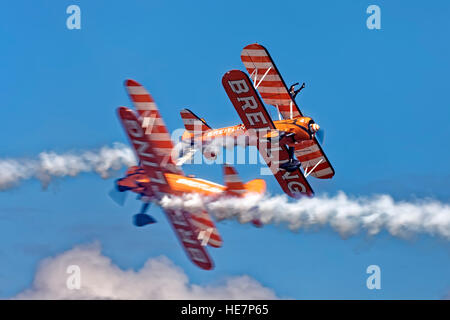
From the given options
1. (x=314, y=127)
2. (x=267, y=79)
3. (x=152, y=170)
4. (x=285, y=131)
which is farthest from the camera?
(x=267, y=79)

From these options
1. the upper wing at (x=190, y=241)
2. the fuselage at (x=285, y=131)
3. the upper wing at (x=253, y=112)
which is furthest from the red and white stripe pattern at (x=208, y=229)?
the upper wing at (x=253, y=112)

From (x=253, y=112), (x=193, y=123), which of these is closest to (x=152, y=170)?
(x=253, y=112)

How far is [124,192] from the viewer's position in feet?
129

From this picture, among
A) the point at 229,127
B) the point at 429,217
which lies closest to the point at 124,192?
the point at 229,127

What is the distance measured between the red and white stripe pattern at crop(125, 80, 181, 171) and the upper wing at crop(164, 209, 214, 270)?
2998mm

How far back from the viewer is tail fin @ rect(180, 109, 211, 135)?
48.0 metres

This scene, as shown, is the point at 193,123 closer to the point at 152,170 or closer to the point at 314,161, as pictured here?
the point at 314,161

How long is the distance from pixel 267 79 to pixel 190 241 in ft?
24.9

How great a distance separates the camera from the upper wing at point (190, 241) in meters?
42.1

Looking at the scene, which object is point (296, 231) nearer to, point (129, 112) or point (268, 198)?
point (268, 198)

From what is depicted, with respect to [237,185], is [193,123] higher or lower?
higher

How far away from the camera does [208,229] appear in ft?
137

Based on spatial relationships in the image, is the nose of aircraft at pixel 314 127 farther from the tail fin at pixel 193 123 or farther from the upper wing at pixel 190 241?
the upper wing at pixel 190 241
